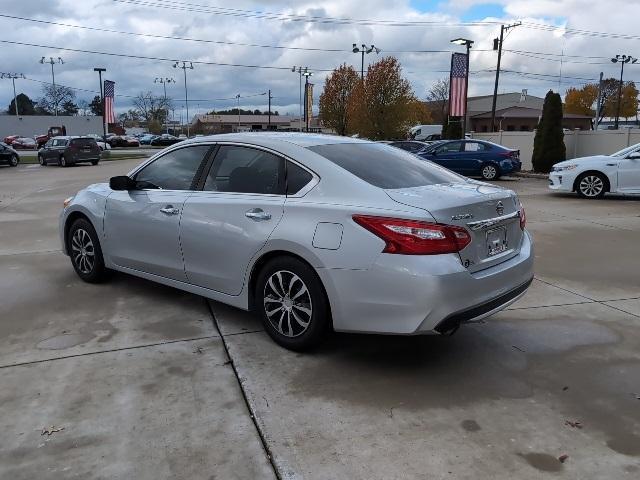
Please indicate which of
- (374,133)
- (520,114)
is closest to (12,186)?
(374,133)

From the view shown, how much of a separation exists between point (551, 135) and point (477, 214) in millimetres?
20082

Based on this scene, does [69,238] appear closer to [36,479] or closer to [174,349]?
[174,349]

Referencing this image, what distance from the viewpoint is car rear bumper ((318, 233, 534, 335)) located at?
137 inches

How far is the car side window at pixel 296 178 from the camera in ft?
13.6

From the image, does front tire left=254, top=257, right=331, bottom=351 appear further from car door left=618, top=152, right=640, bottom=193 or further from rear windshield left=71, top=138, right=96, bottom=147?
rear windshield left=71, top=138, right=96, bottom=147

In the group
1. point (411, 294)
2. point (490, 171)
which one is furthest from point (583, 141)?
point (411, 294)

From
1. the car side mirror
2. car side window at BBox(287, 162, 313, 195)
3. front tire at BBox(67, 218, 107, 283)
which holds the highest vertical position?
car side window at BBox(287, 162, 313, 195)

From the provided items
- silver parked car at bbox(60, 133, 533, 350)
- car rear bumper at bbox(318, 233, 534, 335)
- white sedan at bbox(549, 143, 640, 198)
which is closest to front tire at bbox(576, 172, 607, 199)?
white sedan at bbox(549, 143, 640, 198)

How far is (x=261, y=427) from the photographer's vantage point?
3223 mm

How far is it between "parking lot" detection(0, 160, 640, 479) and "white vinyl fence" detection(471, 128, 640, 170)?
16728 millimetres

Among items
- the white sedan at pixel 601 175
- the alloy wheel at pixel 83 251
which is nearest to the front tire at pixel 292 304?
the alloy wheel at pixel 83 251

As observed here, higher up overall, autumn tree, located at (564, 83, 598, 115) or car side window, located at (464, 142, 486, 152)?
autumn tree, located at (564, 83, 598, 115)

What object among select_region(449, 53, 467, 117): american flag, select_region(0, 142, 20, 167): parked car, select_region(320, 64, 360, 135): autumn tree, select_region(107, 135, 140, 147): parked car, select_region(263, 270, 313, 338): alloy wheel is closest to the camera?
select_region(263, 270, 313, 338): alloy wheel

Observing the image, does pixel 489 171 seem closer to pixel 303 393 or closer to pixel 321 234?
pixel 321 234
